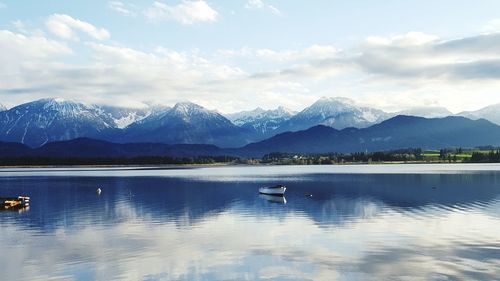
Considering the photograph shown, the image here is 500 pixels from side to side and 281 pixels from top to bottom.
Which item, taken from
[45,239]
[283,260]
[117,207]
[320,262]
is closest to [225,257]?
[283,260]

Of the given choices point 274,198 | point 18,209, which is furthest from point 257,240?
point 18,209

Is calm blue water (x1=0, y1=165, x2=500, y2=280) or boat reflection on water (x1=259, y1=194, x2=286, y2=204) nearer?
calm blue water (x1=0, y1=165, x2=500, y2=280)

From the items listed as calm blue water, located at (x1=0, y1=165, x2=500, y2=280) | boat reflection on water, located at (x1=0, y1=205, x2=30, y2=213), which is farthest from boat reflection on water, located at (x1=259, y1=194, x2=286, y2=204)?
boat reflection on water, located at (x1=0, y1=205, x2=30, y2=213)

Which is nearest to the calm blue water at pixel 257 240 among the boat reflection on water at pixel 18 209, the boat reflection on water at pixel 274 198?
the boat reflection on water at pixel 18 209

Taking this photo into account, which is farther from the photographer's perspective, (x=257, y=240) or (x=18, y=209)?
(x=18, y=209)

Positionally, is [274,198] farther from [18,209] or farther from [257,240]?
[257,240]

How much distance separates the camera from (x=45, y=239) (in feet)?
156

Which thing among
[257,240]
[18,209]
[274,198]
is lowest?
[257,240]

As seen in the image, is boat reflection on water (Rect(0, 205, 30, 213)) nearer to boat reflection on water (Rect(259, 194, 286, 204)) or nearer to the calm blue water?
the calm blue water

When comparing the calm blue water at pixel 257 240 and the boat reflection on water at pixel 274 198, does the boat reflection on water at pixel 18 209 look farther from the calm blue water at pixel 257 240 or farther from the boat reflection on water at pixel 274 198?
the boat reflection on water at pixel 274 198

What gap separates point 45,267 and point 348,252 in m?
21.1

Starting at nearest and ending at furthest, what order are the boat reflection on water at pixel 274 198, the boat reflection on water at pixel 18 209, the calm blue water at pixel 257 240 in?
the calm blue water at pixel 257 240
the boat reflection on water at pixel 18 209
the boat reflection on water at pixel 274 198

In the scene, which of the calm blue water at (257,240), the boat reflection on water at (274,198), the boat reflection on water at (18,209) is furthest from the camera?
the boat reflection on water at (274,198)

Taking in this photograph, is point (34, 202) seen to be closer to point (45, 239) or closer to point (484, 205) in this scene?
point (45, 239)
